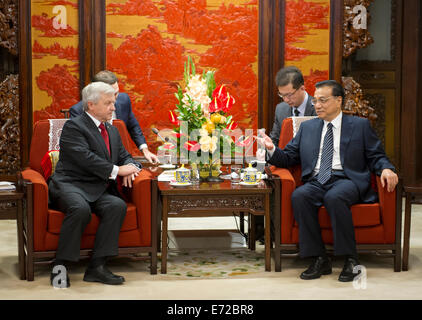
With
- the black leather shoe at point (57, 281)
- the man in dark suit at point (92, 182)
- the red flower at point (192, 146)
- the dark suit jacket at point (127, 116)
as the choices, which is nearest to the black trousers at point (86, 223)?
the man in dark suit at point (92, 182)

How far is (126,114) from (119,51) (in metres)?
1.00

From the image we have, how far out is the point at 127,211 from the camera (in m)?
3.74

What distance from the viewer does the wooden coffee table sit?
3.76 meters

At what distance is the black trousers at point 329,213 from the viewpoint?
3662 millimetres

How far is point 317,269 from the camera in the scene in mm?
3699

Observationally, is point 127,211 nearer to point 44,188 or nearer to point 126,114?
point 44,188

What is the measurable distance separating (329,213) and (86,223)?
1.41m

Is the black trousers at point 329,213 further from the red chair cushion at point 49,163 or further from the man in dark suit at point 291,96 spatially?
the red chair cushion at point 49,163

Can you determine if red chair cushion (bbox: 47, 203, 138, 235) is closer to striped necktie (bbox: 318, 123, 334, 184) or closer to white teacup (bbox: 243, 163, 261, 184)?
white teacup (bbox: 243, 163, 261, 184)

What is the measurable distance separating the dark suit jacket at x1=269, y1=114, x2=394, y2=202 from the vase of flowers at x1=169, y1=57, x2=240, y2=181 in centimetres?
37

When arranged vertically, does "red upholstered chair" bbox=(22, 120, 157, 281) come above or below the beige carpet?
above

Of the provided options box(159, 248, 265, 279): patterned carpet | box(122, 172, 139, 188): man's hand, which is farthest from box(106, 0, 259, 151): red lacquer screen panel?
box(122, 172, 139, 188): man's hand

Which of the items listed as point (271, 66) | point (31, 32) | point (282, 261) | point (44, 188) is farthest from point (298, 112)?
point (31, 32)

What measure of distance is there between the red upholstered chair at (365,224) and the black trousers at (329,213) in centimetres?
7
